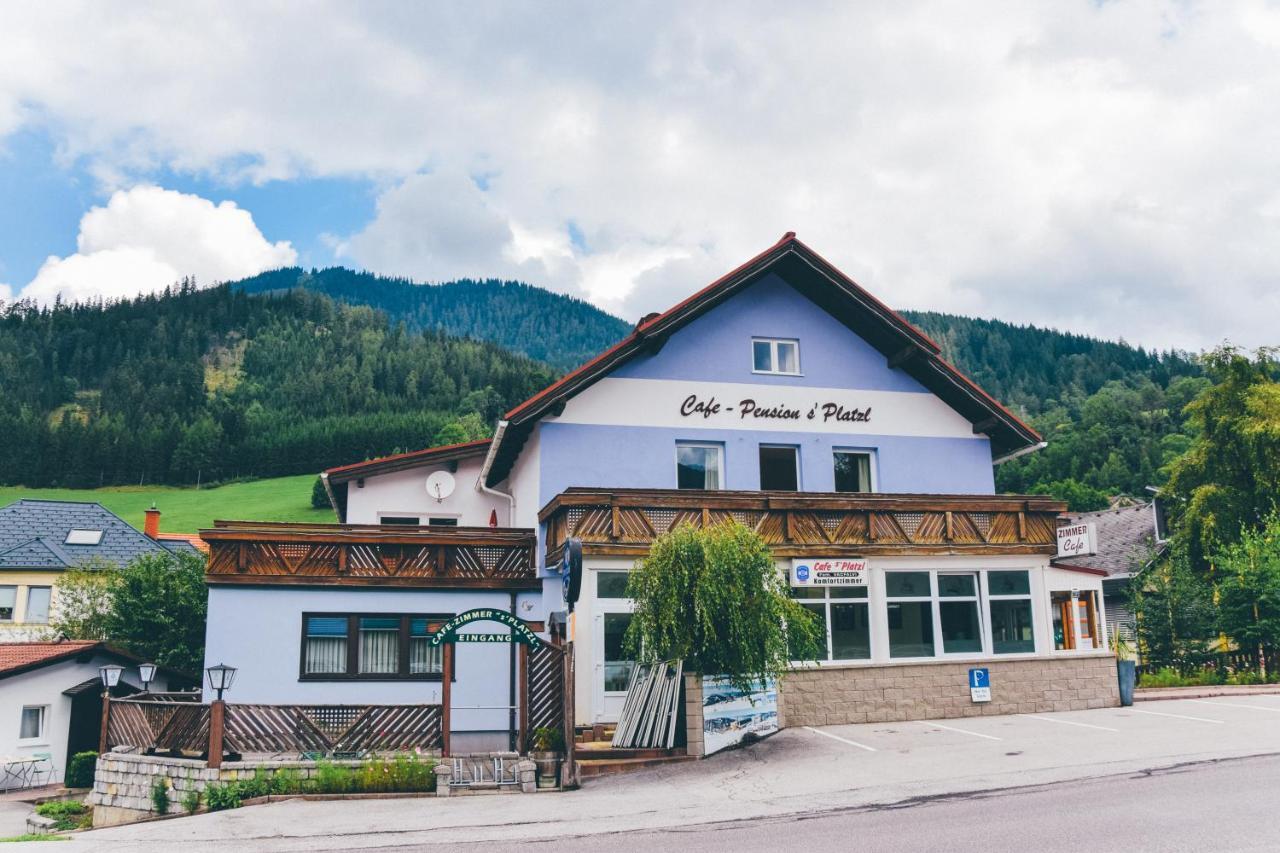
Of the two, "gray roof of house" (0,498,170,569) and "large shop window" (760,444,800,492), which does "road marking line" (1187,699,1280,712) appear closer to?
"large shop window" (760,444,800,492)

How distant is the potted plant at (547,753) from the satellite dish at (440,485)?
1277 cm

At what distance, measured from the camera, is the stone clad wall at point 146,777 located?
53.6 ft

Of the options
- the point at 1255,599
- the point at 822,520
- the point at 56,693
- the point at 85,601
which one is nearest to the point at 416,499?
the point at 56,693

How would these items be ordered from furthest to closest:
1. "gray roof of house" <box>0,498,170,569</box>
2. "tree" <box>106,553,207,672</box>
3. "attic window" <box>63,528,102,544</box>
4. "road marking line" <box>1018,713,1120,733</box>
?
"attic window" <box>63,528,102,544</box>, "gray roof of house" <box>0,498,170,569</box>, "tree" <box>106,553,207,672</box>, "road marking line" <box>1018,713,1120,733</box>

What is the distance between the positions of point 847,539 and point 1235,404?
19.6 m

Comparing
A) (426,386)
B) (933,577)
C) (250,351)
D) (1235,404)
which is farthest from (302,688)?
(250,351)

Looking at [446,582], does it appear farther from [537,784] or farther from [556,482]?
[537,784]

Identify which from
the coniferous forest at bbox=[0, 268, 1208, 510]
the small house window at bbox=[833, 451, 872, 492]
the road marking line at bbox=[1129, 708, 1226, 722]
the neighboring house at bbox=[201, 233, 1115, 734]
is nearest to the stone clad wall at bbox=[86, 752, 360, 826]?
the neighboring house at bbox=[201, 233, 1115, 734]

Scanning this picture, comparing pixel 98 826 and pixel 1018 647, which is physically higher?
pixel 1018 647

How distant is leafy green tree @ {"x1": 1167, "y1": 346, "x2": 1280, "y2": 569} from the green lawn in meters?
56.6

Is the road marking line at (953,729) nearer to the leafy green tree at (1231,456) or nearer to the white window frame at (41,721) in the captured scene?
the leafy green tree at (1231,456)

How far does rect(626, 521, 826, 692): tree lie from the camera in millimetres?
16656

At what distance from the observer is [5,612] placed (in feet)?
150

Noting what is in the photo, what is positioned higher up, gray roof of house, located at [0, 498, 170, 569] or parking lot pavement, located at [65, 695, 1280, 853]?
gray roof of house, located at [0, 498, 170, 569]
